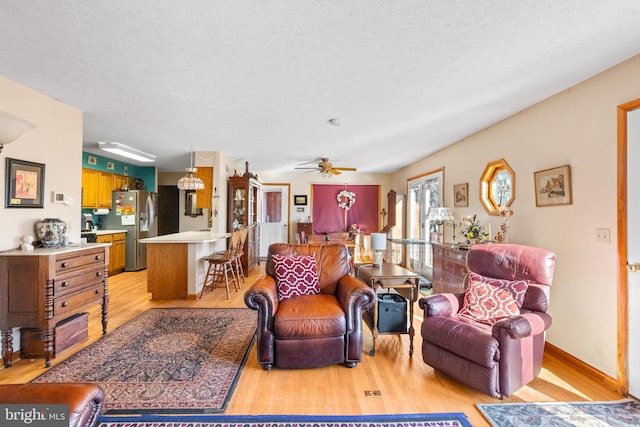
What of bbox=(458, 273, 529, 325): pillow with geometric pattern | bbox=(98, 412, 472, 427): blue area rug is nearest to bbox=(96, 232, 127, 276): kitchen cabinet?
bbox=(98, 412, 472, 427): blue area rug

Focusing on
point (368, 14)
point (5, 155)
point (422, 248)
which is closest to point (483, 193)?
point (422, 248)

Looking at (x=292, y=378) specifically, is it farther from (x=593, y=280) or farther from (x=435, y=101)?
(x=435, y=101)

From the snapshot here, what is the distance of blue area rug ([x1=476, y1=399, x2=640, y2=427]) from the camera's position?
1.78m

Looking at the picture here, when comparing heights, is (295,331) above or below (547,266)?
below

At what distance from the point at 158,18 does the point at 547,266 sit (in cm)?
318

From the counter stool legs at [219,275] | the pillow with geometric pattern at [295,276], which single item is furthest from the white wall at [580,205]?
the counter stool legs at [219,275]

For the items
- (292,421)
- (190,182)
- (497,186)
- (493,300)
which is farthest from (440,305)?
(190,182)

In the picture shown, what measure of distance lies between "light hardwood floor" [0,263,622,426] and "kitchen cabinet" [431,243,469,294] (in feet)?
3.55

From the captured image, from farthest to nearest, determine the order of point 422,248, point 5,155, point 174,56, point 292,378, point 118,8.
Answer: point 422,248 < point 5,155 < point 292,378 < point 174,56 < point 118,8

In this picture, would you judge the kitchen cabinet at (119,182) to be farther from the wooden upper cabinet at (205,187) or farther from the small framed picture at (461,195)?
the small framed picture at (461,195)

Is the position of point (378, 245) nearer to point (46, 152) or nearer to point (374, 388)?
point (374, 388)

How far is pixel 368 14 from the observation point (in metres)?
1.58

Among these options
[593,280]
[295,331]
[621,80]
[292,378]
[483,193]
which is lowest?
[292,378]

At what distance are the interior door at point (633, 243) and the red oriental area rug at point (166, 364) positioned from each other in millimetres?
2812
